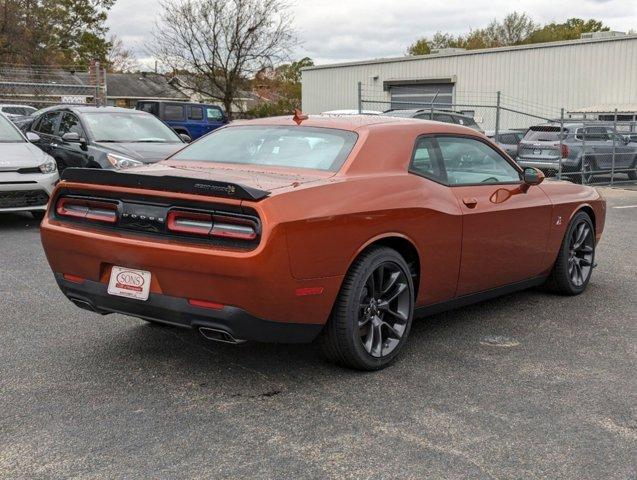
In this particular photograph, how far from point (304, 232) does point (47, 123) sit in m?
9.95

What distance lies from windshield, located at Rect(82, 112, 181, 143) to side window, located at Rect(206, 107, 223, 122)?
1490cm

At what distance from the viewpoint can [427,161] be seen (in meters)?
5.00

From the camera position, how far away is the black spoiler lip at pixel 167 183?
3832 mm

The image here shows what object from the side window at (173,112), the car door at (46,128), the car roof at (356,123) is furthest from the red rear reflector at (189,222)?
the side window at (173,112)

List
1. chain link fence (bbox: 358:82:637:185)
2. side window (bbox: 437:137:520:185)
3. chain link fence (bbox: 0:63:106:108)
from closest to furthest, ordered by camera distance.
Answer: side window (bbox: 437:137:520:185) < chain link fence (bbox: 358:82:637:185) < chain link fence (bbox: 0:63:106:108)

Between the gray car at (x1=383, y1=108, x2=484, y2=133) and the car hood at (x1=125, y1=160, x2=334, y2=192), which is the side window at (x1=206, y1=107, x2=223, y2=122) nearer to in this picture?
the gray car at (x1=383, y1=108, x2=484, y2=133)

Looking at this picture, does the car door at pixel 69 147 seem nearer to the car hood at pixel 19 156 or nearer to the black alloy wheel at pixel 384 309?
the car hood at pixel 19 156

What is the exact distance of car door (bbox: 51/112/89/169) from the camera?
36.7 ft

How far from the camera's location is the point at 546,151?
17.8m

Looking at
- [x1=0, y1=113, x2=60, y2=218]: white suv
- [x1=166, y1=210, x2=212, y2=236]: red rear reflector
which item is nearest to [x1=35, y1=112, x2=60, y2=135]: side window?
[x1=0, y1=113, x2=60, y2=218]: white suv

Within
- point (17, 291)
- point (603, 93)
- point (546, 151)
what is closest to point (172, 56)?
Answer: point (603, 93)

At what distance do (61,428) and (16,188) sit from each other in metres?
6.79

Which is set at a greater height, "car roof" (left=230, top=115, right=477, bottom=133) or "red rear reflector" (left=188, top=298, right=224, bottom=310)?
"car roof" (left=230, top=115, right=477, bottom=133)

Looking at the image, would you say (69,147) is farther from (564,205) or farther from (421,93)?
(421,93)
